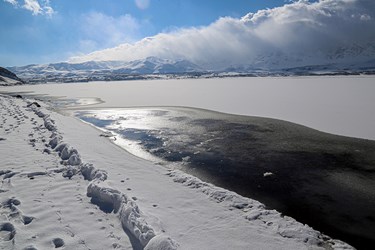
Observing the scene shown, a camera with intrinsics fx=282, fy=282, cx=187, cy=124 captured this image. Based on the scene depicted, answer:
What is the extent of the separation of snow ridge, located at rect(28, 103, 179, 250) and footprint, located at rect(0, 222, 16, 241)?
1.64 m

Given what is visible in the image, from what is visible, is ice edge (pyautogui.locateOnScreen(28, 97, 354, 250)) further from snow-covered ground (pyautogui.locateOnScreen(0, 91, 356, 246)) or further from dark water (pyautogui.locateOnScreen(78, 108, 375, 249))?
dark water (pyautogui.locateOnScreen(78, 108, 375, 249))

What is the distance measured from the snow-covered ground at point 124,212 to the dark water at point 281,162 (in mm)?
848

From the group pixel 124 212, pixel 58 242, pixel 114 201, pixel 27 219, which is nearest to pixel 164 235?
pixel 124 212

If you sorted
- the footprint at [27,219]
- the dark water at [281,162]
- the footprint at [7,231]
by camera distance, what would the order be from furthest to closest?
the dark water at [281,162] < the footprint at [27,219] < the footprint at [7,231]

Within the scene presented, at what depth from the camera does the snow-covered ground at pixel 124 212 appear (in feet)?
15.8

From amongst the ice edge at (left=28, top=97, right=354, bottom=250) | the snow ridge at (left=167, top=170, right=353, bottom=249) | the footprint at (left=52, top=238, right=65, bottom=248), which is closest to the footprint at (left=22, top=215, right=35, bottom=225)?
the footprint at (left=52, top=238, right=65, bottom=248)

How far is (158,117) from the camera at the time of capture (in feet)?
66.3

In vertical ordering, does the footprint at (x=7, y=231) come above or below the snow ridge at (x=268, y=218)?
above

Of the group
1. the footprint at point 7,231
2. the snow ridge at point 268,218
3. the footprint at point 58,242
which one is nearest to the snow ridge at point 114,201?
the footprint at point 58,242

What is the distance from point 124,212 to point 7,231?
2.00 metres

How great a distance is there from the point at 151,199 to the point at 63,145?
5.53 meters

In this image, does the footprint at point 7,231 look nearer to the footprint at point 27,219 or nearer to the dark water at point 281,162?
the footprint at point 27,219

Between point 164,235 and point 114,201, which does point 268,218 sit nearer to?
point 164,235

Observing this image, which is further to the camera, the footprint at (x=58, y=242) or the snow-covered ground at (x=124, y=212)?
the snow-covered ground at (x=124, y=212)
